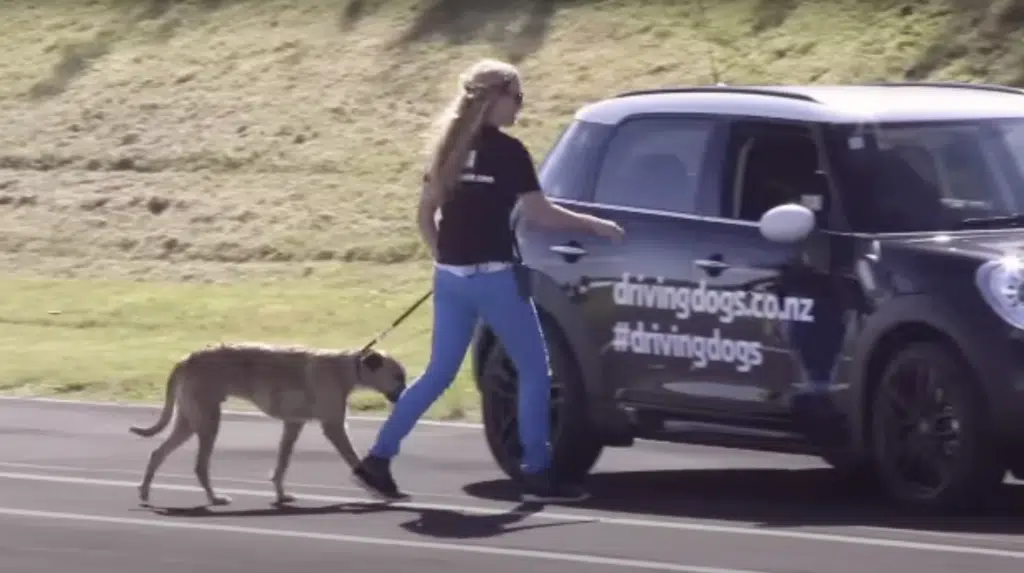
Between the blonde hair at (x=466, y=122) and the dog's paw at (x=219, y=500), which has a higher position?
the blonde hair at (x=466, y=122)

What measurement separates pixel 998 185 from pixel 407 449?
381 centimetres

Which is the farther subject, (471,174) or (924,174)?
(471,174)

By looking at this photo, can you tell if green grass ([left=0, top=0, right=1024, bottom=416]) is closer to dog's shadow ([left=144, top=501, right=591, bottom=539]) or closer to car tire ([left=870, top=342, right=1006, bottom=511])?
dog's shadow ([left=144, top=501, right=591, bottom=539])

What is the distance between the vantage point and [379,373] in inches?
452

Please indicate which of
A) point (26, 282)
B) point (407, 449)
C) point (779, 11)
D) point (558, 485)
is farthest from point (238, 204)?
point (558, 485)

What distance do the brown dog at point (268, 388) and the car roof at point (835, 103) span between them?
163cm

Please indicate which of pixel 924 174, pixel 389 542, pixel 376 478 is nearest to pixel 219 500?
pixel 376 478

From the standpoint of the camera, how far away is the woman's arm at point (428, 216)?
35.9ft

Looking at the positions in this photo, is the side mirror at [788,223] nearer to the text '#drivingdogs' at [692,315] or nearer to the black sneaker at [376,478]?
the text '#drivingdogs' at [692,315]

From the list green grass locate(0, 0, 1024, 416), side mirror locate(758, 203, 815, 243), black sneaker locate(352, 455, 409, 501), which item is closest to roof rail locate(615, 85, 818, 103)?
side mirror locate(758, 203, 815, 243)

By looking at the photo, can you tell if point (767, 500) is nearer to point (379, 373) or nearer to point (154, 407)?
point (379, 373)

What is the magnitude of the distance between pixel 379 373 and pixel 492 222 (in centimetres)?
101

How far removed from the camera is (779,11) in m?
30.4

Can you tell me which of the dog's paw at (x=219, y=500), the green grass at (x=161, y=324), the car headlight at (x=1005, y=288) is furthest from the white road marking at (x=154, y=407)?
the car headlight at (x=1005, y=288)
